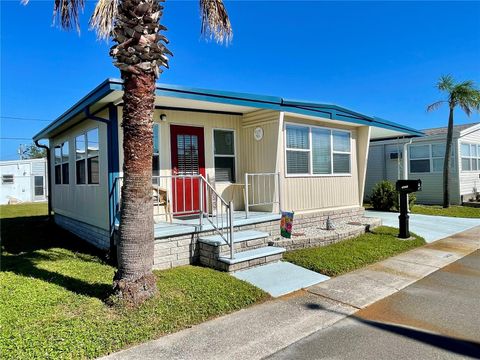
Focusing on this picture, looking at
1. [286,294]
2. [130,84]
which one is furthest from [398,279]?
[130,84]

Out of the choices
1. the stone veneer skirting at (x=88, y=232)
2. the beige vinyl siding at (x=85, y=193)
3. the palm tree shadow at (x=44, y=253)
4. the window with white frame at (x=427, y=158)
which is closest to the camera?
the palm tree shadow at (x=44, y=253)

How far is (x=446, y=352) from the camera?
3221 mm

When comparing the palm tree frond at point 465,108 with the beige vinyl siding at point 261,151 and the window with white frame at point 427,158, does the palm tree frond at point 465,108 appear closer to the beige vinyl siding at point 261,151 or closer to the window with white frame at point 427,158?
the window with white frame at point 427,158

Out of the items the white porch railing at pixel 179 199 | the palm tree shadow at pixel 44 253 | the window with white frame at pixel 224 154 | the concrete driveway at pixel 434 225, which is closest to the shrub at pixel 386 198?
the concrete driveway at pixel 434 225

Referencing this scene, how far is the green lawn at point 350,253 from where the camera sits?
6.01 m

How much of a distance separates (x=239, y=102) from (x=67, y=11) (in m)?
3.49

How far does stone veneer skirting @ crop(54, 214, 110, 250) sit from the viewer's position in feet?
23.1

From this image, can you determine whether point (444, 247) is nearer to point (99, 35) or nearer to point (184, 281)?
point (184, 281)

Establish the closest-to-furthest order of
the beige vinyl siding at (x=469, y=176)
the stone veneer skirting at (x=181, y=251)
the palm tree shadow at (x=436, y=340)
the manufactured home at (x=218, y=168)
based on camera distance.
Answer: the palm tree shadow at (x=436, y=340) < the stone veneer skirting at (x=181, y=251) < the manufactured home at (x=218, y=168) < the beige vinyl siding at (x=469, y=176)

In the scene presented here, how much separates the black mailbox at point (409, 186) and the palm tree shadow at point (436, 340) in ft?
17.5

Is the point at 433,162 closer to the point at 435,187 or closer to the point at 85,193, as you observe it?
the point at 435,187

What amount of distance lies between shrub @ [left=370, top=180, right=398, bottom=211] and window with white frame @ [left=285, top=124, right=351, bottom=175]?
170 inches

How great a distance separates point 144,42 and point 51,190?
403 inches

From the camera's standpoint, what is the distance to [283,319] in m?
4.03
